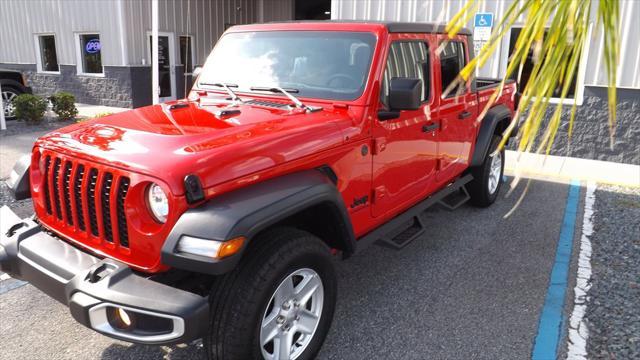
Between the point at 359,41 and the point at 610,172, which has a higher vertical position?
the point at 359,41

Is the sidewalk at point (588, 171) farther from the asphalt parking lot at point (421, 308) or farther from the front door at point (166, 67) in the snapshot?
the front door at point (166, 67)

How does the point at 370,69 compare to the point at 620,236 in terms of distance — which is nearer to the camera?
the point at 370,69

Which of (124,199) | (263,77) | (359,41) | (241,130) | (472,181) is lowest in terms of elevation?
(472,181)

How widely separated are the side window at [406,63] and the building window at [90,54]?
12.3 metres

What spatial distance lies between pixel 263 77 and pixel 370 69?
0.83 metres

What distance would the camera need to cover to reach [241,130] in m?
2.67

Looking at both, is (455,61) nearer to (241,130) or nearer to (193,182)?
(241,130)

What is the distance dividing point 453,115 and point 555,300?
5.80 ft

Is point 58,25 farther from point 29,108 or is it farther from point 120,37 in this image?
point 29,108

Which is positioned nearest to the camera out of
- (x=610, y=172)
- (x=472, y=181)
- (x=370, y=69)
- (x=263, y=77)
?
(x=370, y=69)

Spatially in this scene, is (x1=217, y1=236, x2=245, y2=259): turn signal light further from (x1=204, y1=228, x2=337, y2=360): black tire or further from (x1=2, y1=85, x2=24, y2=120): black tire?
(x1=2, y1=85, x2=24, y2=120): black tire

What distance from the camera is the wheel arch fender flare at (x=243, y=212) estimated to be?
6.88ft

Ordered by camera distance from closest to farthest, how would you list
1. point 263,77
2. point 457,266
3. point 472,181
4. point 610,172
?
point 263,77 < point 457,266 < point 472,181 < point 610,172

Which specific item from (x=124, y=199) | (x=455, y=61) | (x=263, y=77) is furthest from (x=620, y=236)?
(x=124, y=199)
